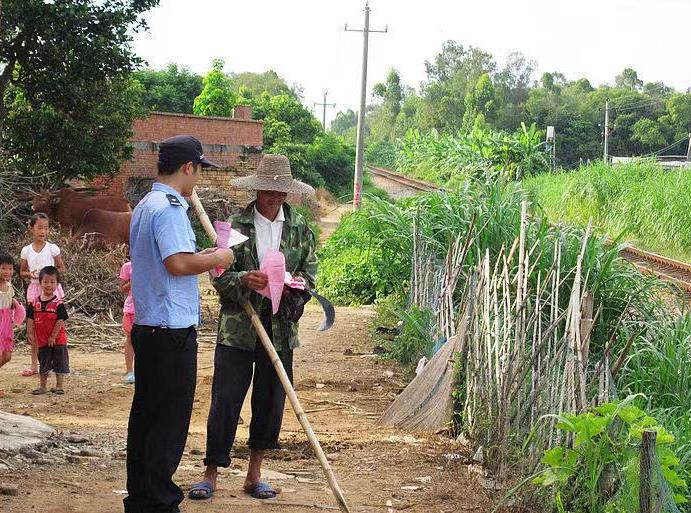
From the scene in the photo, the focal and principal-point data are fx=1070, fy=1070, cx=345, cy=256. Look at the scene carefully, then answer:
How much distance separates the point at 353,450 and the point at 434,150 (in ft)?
121

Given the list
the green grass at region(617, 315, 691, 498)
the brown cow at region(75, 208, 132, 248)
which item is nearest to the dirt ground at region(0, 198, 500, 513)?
the green grass at region(617, 315, 691, 498)

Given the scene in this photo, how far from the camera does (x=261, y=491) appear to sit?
5086mm

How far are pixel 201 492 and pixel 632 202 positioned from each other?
1647 cm

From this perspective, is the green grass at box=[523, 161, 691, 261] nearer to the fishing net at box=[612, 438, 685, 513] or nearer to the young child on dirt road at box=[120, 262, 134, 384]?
the young child on dirt road at box=[120, 262, 134, 384]

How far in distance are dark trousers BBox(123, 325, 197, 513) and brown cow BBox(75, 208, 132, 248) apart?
36.1 ft

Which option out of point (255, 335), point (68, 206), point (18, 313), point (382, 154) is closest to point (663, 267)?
point (68, 206)

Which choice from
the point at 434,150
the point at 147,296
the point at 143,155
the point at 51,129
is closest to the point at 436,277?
the point at 147,296

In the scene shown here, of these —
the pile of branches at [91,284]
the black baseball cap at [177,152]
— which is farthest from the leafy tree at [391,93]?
the black baseball cap at [177,152]

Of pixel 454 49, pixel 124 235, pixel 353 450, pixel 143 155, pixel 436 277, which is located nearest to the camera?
pixel 353 450

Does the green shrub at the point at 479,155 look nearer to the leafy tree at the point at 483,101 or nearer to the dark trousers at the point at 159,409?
the leafy tree at the point at 483,101

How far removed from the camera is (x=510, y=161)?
3519 centimetres

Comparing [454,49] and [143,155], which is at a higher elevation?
[454,49]

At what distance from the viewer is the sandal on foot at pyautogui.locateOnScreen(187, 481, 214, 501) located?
4.93m

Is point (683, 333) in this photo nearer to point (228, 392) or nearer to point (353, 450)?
point (353, 450)
